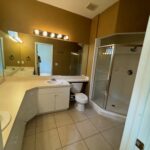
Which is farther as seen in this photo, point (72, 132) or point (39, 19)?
point (39, 19)

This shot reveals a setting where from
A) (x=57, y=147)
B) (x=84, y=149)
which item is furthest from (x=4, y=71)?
(x=84, y=149)

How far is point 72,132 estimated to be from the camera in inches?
74.3

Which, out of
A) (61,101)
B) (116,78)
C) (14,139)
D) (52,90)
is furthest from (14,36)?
(116,78)

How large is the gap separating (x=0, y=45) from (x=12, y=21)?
57 centimetres

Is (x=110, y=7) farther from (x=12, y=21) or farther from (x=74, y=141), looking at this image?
(x=74, y=141)

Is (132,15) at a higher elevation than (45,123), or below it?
higher

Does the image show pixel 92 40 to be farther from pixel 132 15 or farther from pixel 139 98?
pixel 139 98

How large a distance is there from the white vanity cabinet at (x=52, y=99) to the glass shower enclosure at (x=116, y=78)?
3.37 ft

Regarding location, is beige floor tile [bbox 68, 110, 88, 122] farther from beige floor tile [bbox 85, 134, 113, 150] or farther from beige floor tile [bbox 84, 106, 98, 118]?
beige floor tile [bbox 85, 134, 113, 150]

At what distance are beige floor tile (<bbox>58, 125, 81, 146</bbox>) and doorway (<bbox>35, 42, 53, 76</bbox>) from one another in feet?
4.75

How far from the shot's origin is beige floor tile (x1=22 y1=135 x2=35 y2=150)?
1.53m

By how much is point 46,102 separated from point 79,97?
2.83 feet

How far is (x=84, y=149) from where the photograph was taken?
5.13 feet

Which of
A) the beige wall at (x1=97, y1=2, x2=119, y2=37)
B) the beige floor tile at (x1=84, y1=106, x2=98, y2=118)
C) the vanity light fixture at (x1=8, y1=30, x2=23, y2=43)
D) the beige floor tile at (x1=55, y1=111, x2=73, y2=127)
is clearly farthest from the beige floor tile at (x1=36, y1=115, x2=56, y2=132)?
the beige wall at (x1=97, y1=2, x2=119, y2=37)
